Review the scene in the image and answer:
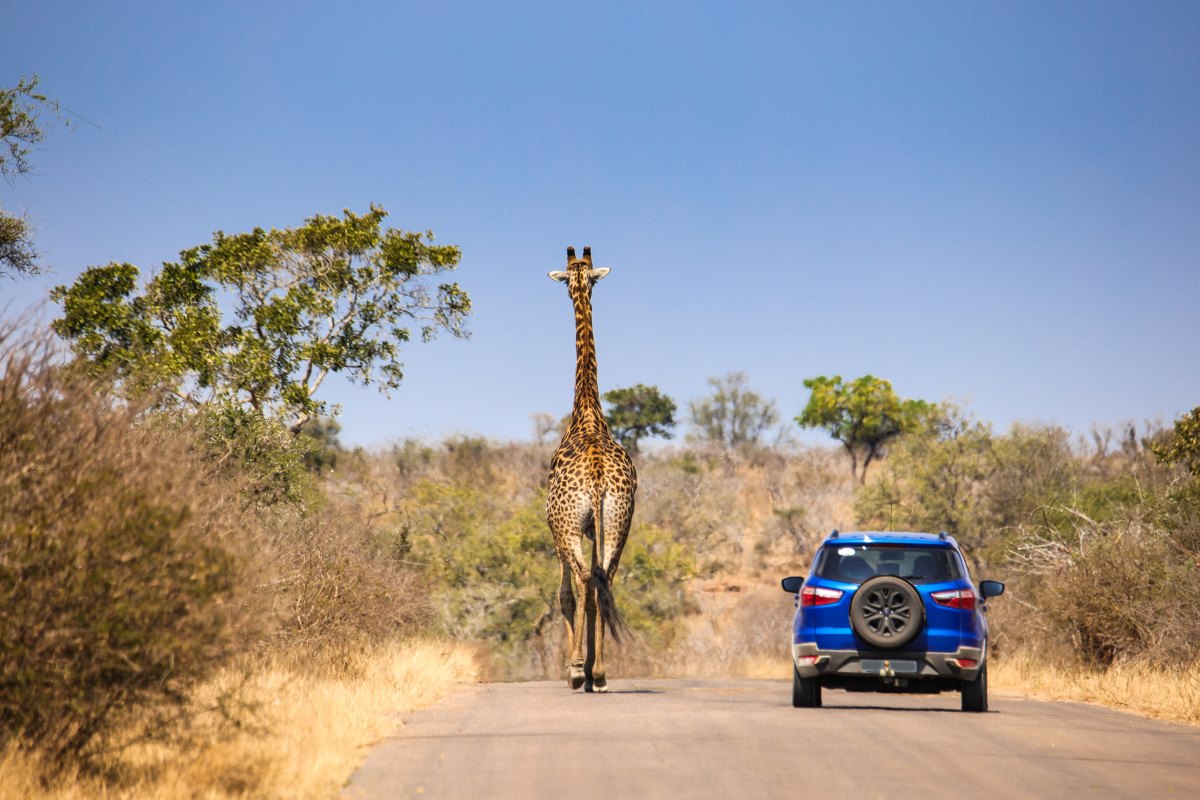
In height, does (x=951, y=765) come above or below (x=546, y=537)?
below

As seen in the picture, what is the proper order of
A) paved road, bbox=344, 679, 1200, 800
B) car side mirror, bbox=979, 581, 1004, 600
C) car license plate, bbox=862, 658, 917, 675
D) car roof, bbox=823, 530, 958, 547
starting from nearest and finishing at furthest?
paved road, bbox=344, 679, 1200, 800
car license plate, bbox=862, 658, 917, 675
car roof, bbox=823, 530, 958, 547
car side mirror, bbox=979, 581, 1004, 600

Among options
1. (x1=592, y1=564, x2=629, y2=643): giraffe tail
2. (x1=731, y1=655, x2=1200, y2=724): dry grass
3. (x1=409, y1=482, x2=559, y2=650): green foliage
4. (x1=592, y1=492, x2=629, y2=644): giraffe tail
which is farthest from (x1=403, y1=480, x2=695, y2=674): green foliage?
(x1=592, y1=564, x2=629, y2=643): giraffe tail

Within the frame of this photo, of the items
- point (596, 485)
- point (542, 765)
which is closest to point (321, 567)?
point (596, 485)

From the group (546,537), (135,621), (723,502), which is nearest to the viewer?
(135,621)

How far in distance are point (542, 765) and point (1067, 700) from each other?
10143 mm

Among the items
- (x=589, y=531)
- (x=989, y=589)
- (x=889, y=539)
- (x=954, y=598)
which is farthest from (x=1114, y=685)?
(x=589, y=531)

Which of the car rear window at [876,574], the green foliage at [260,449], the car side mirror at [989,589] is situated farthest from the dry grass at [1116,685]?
the green foliage at [260,449]

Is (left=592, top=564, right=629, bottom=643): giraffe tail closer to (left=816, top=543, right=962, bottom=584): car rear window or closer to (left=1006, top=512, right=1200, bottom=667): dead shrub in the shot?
(left=816, top=543, right=962, bottom=584): car rear window

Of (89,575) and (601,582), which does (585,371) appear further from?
(89,575)

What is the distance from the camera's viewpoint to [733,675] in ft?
90.9

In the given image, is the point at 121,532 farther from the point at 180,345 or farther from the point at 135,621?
the point at 180,345

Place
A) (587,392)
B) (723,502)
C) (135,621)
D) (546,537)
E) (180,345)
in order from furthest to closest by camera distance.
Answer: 1. (723,502)
2. (546,537)
3. (180,345)
4. (587,392)
5. (135,621)

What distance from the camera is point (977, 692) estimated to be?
49.4 ft

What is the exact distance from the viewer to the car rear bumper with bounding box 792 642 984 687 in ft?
48.0
